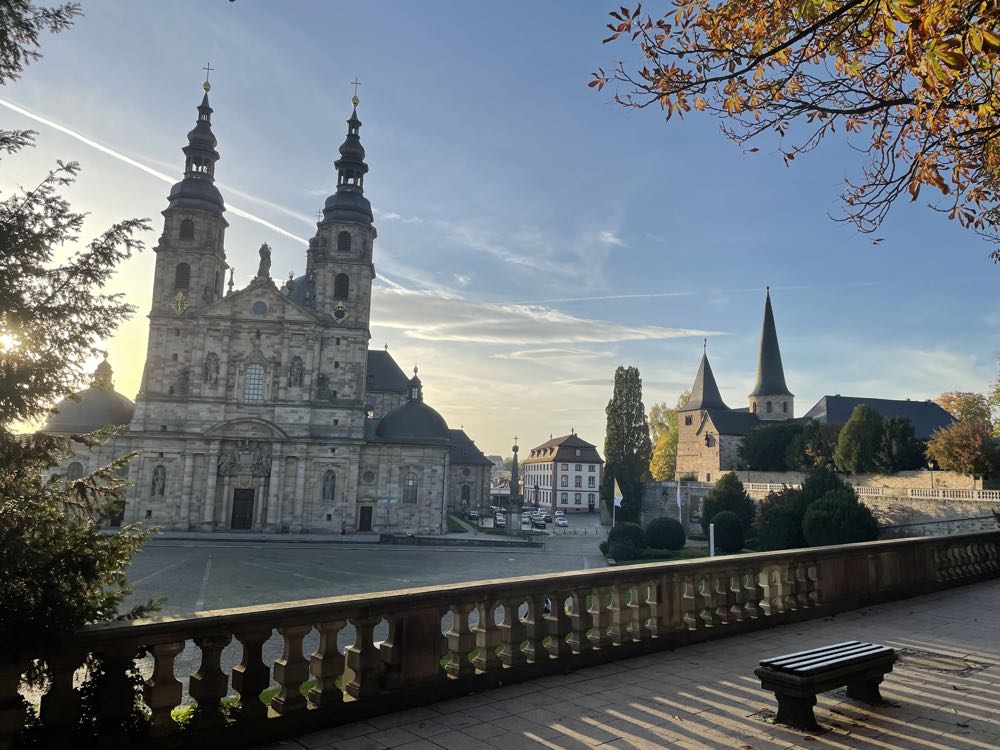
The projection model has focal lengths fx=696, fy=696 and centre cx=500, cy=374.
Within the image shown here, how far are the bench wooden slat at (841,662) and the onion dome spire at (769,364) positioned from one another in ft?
255

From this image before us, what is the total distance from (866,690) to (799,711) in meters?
1.04

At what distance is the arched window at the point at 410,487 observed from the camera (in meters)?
49.3

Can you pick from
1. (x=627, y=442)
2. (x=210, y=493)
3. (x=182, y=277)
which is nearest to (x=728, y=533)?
(x=627, y=442)

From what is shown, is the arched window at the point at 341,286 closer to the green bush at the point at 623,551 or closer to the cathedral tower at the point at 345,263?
the cathedral tower at the point at 345,263

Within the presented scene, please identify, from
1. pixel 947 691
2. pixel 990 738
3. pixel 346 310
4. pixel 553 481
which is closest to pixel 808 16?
pixel 990 738

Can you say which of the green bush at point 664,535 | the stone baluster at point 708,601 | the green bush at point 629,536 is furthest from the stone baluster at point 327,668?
the green bush at point 664,535

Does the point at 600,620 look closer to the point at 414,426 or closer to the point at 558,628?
the point at 558,628

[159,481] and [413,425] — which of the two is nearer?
[159,481]

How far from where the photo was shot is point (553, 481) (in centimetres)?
10025

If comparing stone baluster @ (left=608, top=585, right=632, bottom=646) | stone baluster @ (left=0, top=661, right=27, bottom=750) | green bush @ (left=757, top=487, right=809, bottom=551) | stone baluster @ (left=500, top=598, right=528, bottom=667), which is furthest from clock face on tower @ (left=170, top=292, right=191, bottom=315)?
stone baluster @ (left=0, top=661, right=27, bottom=750)

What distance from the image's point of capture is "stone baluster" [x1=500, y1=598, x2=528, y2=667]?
609 centimetres

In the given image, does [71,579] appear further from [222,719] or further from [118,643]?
[222,719]

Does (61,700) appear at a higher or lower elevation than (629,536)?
higher

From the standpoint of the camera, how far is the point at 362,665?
17.1ft
